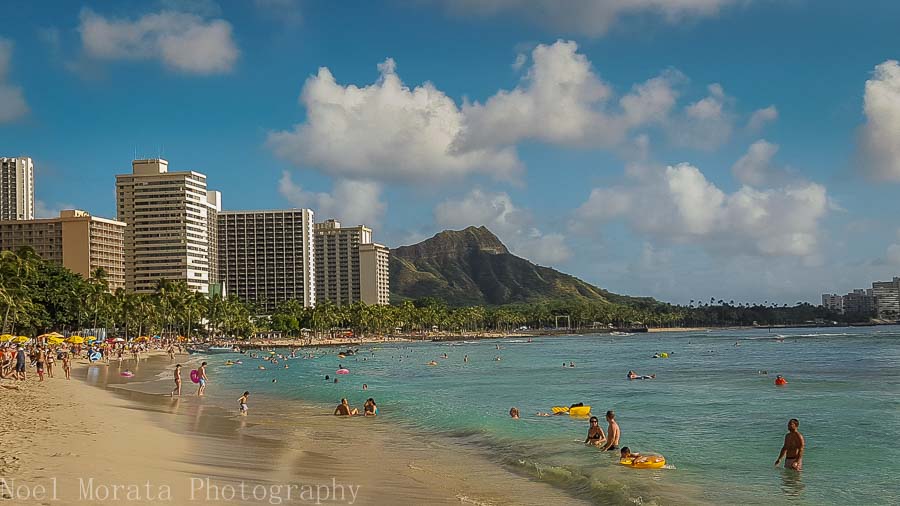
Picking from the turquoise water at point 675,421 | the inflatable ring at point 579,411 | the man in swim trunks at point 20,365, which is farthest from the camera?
the man in swim trunks at point 20,365

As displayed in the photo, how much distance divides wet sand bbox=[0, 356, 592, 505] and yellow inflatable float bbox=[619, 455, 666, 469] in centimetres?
307

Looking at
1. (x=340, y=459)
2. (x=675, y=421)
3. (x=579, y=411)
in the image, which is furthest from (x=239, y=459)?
(x=675, y=421)

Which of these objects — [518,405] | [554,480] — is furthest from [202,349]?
[554,480]

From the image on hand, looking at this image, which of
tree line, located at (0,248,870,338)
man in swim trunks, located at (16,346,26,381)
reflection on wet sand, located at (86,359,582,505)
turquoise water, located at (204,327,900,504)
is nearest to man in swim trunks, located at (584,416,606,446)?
turquoise water, located at (204,327,900,504)

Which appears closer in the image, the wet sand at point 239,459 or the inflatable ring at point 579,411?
the wet sand at point 239,459

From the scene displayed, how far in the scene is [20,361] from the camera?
36.8 metres

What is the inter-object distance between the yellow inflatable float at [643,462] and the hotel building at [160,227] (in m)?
162

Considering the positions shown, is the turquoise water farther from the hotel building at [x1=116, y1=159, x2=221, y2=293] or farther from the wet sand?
the hotel building at [x1=116, y1=159, x2=221, y2=293]

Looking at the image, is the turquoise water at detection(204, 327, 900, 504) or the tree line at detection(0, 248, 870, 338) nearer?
the turquoise water at detection(204, 327, 900, 504)

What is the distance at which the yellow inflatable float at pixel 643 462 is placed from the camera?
19.2 meters

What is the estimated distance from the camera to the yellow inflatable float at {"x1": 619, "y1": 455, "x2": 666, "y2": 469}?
19203 millimetres

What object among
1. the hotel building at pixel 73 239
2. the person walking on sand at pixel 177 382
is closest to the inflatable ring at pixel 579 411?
the person walking on sand at pixel 177 382

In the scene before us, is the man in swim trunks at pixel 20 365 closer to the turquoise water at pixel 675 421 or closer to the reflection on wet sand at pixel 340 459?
the reflection on wet sand at pixel 340 459

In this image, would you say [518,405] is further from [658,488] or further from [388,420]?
[658,488]
